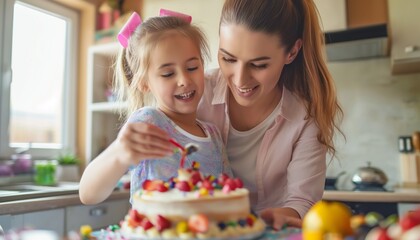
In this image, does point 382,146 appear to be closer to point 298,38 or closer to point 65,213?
point 298,38

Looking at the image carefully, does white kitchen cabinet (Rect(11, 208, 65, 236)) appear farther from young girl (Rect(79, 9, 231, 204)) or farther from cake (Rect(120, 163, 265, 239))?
cake (Rect(120, 163, 265, 239))

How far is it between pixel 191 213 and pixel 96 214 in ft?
5.54

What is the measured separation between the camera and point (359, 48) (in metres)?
2.55

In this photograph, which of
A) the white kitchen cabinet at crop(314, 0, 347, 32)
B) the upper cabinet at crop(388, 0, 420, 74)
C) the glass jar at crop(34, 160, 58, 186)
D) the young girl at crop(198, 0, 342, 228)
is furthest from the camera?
the glass jar at crop(34, 160, 58, 186)

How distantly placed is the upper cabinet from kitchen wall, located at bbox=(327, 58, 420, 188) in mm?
350

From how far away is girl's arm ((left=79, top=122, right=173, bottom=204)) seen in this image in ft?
2.73

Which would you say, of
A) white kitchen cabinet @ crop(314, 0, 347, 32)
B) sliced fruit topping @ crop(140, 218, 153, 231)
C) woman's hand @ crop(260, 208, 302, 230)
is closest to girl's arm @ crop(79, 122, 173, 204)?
sliced fruit topping @ crop(140, 218, 153, 231)

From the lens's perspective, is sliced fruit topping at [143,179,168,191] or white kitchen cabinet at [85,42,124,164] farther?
white kitchen cabinet at [85,42,124,164]

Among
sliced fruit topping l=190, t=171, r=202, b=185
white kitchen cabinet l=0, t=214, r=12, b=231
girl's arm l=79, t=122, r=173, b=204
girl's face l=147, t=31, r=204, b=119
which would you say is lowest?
white kitchen cabinet l=0, t=214, r=12, b=231

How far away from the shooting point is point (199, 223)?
0.75 m

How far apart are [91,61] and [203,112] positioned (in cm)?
192

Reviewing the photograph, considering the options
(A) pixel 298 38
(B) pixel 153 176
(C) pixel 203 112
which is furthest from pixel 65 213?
(A) pixel 298 38

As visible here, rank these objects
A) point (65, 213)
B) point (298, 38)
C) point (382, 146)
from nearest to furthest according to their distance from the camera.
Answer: point (298, 38) → point (65, 213) → point (382, 146)

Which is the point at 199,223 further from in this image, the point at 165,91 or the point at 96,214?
the point at 96,214
